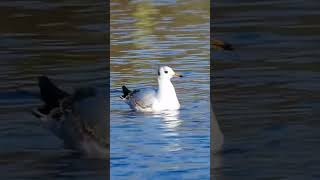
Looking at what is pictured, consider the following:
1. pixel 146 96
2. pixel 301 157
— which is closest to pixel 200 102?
pixel 146 96

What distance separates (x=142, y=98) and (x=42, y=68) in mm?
618

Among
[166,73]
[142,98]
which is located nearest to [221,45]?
[166,73]

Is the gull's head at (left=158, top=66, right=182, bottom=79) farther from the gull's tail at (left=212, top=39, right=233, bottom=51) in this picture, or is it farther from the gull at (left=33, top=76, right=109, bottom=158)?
the gull at (left=33, top=76, right=109, bottom=158)

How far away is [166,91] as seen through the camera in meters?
7.96

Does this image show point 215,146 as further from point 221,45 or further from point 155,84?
point 155,84

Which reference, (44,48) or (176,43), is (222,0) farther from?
(44,48)

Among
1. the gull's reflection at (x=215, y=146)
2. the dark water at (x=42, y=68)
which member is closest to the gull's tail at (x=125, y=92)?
the dark water at (x=42, y=68)

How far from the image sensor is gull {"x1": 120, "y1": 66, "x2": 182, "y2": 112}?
7.76 meters

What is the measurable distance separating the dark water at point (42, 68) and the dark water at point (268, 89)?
0.70 meters

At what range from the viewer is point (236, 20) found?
28.4 feet

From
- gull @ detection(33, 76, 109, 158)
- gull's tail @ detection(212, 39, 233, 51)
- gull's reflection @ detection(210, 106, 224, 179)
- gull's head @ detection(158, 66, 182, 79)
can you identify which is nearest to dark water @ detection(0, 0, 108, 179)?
gull @ detection(33, 76, 109, 158)

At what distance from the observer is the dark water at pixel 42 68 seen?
6395mm

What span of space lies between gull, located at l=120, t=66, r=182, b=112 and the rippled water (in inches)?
2.4

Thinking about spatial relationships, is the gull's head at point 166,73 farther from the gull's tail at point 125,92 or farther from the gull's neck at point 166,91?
the gull's tail at point 125,92
